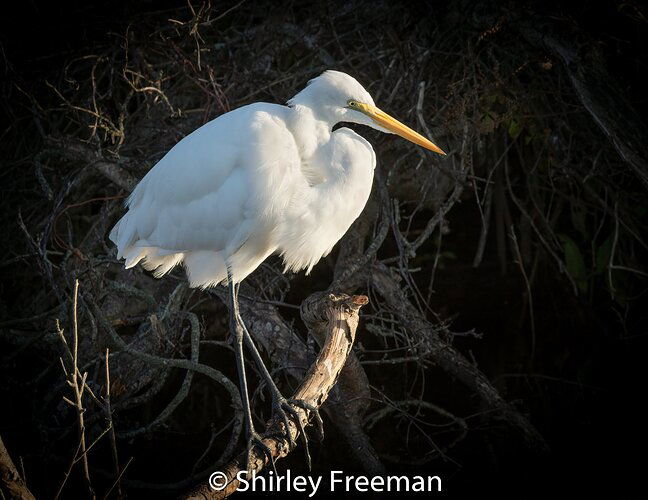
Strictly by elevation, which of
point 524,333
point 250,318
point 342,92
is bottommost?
point 524,333

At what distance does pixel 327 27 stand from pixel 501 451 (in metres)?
2.06

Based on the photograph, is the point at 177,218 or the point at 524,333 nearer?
the point at 177,218

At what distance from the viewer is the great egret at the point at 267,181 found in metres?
2.19

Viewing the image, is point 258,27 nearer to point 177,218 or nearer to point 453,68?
point 453,68

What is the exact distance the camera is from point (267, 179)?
85.2 inches

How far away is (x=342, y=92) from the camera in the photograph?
7.34 ft

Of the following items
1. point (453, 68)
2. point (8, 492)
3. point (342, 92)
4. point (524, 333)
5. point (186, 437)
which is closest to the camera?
point (8, 492)

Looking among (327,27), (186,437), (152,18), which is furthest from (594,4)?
(186,437)
